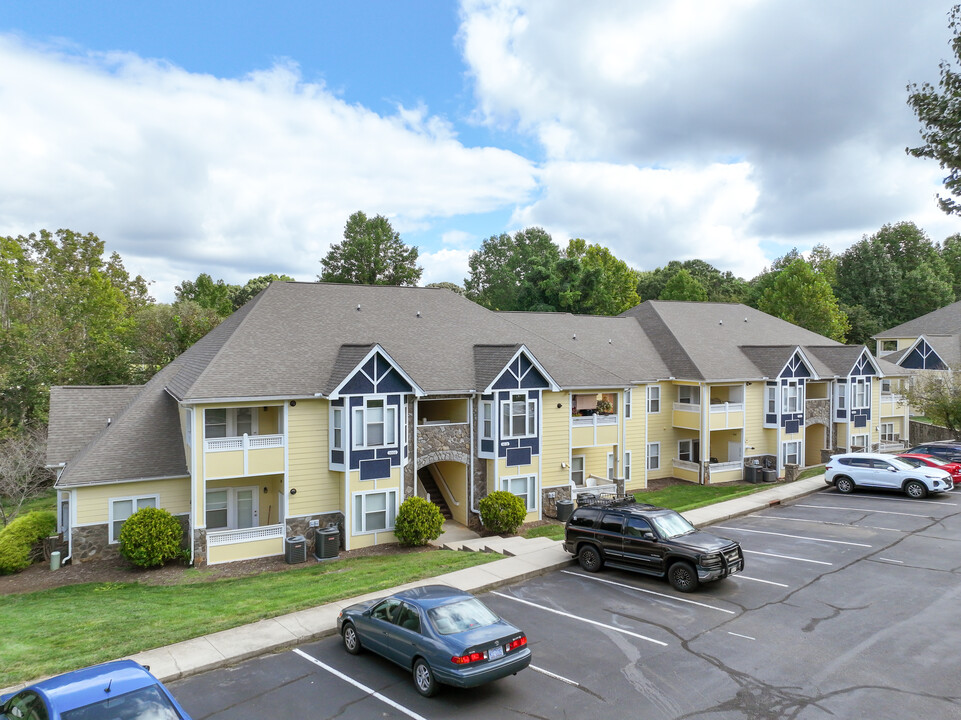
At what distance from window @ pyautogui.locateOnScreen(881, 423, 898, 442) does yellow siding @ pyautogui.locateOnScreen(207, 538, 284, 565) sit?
43.3 metres

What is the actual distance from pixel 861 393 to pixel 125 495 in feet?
138

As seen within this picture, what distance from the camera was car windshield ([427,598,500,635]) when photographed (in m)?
10.5

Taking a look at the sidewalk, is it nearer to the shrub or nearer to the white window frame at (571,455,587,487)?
the white window frame at (571,455,587,487)

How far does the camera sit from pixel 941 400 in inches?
1441

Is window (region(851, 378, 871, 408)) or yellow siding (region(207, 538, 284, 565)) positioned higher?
window (region(851, 378, 871, 408))

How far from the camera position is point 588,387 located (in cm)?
2848

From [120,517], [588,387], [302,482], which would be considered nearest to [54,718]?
[302,482]

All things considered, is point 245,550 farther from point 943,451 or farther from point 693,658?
point 943,451

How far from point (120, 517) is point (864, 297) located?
90035 millimetres

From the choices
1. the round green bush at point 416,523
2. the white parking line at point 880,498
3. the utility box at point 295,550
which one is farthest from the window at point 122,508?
the white parking line at point 880,498

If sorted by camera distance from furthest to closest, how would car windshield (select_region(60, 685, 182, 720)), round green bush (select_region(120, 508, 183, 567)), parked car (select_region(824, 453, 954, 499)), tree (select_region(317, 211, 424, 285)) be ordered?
tree (select_region(317, 211, 424, 285)), parked car (select_region(824, 453, 954, 499)), round green bush (select_region(120, 508, 183, 567)), car windshield (select_region(60, 685, 182, 720))

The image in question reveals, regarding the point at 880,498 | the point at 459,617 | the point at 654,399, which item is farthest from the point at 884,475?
the point at 459,617

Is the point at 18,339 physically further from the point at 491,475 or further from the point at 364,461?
the point at 491,475

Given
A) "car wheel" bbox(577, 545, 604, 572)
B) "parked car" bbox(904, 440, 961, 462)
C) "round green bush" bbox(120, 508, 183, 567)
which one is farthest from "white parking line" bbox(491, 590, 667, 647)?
"parked car" bbox(904, 440, 961, 462)
